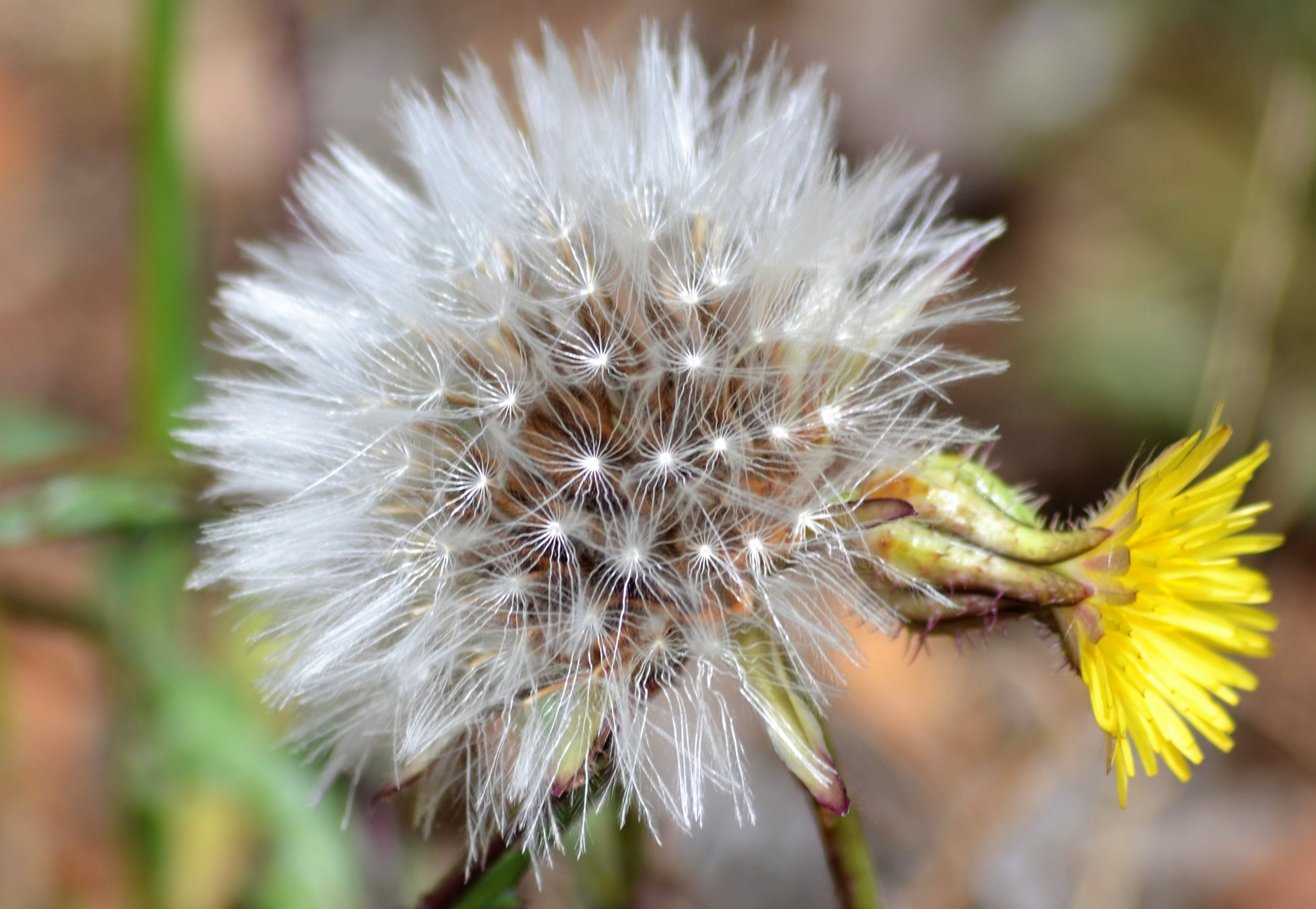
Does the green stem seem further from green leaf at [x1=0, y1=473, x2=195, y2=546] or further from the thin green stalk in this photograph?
the thin green stalk

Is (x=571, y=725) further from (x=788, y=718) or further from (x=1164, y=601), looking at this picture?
(x=1164, y=601)

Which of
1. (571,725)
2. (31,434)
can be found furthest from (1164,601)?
(31,434)

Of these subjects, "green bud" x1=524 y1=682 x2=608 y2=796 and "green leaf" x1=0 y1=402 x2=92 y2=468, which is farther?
"green leaf" x1=0 y1=402 x2=92 y2=468

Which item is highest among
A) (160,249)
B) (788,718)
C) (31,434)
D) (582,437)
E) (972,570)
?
(160,249)

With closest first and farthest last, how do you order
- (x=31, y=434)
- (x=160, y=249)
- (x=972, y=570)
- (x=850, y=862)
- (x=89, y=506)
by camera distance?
(x=972, y=570) → (x=850, y=862) → (x=89, y=506) → (x=160, y=249) → (x=31, y=434)

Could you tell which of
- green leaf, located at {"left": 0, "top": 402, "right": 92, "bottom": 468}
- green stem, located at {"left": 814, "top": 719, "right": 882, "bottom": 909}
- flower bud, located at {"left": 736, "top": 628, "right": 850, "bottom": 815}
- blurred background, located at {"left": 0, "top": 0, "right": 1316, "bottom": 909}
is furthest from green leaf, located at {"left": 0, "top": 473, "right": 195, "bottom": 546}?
green stem, located at {"left": 814, "top": 719, "right": 882, "bottom": 909}

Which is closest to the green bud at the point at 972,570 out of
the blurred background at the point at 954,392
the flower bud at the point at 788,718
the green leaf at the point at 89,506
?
the flower bud at the point at 788,718

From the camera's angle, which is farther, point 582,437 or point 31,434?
point 31,434
